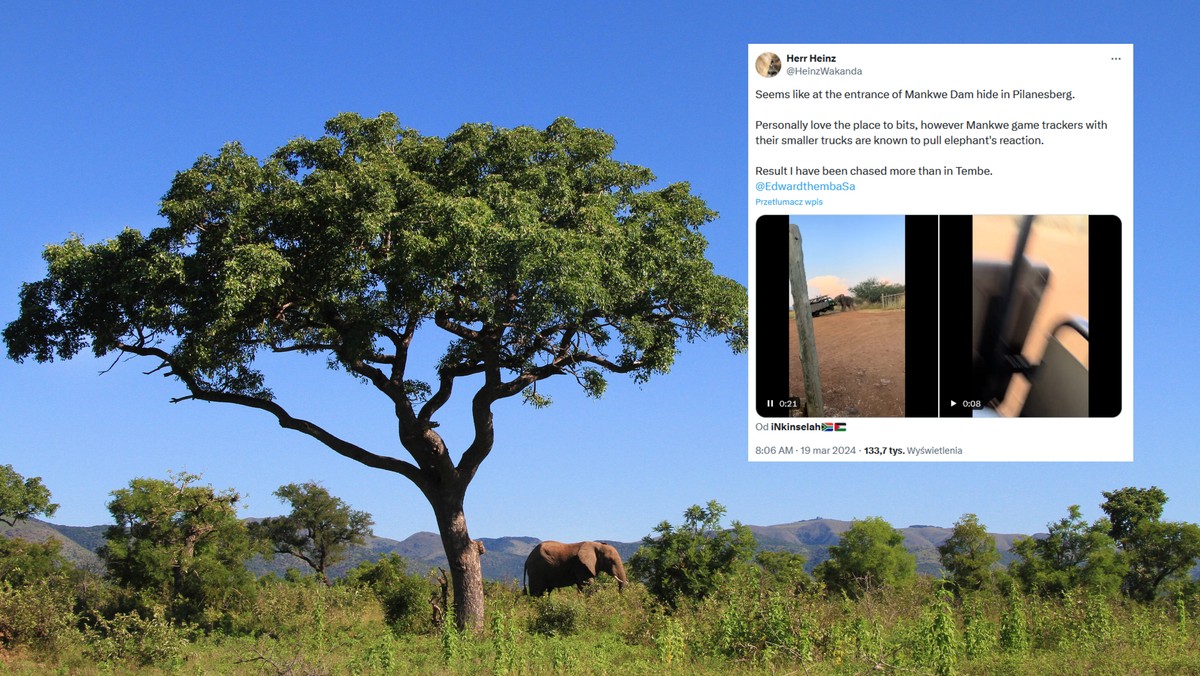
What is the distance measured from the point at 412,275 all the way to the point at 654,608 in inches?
339

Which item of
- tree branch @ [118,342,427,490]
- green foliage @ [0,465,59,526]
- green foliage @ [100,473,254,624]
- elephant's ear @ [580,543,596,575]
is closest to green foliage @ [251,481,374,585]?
green foliage @ [0,465,59,526]

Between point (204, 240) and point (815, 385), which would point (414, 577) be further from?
point (815, 385)

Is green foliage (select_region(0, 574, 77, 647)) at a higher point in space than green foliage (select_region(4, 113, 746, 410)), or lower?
lower

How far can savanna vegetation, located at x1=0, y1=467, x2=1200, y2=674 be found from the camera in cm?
1471

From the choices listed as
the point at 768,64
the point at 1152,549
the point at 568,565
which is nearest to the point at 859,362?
the point at 768,64

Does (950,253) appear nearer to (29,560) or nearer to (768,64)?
(768,64)

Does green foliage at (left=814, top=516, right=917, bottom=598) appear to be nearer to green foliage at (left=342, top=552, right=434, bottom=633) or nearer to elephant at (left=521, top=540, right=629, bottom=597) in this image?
elephant at (left=521, top=540, right=629, bottom=597)

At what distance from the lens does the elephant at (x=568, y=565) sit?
96.8ft

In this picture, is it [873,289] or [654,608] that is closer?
[873,289]

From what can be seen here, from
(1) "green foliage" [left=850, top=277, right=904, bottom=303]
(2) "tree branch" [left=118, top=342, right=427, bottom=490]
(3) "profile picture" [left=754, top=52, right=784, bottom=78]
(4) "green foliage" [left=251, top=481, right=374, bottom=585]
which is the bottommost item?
(4) "green foliage" [left=251, top=481, right=374, bottom=585]

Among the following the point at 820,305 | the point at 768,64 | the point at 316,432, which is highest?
the point at 768,64

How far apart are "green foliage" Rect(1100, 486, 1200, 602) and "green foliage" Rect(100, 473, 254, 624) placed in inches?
954

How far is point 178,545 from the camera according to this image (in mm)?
29859

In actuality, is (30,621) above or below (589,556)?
above
